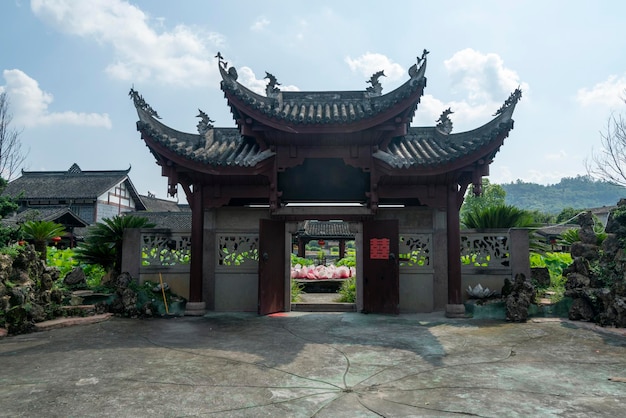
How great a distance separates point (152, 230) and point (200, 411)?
6109mm

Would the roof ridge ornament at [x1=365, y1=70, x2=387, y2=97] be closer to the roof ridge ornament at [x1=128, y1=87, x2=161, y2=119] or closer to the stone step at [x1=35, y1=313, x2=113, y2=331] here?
the roof ridge ornament at [x1=128, y1=87, x2=161, y2=119]

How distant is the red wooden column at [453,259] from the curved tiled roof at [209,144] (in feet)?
12.8

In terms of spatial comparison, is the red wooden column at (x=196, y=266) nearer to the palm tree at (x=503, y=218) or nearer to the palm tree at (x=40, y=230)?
the palm tree at (x=40, y=230)

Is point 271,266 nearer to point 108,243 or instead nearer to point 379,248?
point 379,248

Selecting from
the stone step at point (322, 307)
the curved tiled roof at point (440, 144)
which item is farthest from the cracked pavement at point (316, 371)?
the curved tiled roof at point (440, 144)

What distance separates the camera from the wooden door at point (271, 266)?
8203 mm

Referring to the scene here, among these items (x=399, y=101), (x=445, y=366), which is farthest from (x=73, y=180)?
(x=445, y=366)

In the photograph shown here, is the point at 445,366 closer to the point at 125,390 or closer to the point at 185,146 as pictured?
the point at 125,390

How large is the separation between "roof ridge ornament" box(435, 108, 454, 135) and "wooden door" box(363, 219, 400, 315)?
2922 mm

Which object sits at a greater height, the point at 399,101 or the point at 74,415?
the point at 399,101

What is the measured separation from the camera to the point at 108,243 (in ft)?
30.2

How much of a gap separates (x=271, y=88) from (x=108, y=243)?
534 cm

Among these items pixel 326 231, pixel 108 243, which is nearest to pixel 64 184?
pixel 326 231

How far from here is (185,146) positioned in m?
8.32
